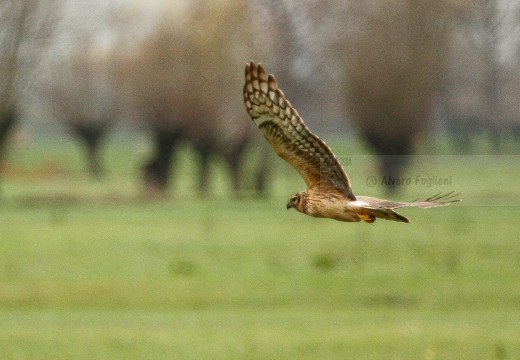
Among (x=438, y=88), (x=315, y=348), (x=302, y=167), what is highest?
(x=438, y=88)

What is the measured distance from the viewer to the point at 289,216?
36938 mm

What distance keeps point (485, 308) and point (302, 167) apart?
17.4 m

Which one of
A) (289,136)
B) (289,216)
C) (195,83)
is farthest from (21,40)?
(289,136)

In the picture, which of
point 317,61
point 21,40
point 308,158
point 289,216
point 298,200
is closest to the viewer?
point 308,158

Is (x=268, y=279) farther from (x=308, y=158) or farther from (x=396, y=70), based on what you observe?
(x=308, y=158)

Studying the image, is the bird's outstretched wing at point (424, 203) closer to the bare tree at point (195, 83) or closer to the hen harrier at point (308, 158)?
the hen harrier at point (308, 158)

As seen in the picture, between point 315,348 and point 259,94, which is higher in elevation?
point 259,94

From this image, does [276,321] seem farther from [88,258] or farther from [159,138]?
[159,138]

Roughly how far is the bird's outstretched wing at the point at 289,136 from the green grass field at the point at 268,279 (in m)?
0.24

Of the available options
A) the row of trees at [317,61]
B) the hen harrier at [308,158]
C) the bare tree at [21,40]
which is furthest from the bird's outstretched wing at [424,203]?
the bare tree at [21,40]

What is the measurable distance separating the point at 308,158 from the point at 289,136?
0.12 meters

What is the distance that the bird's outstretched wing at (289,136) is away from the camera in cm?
521

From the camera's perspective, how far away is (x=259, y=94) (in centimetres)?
547

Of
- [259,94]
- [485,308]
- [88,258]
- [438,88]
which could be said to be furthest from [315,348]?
[88,258]
